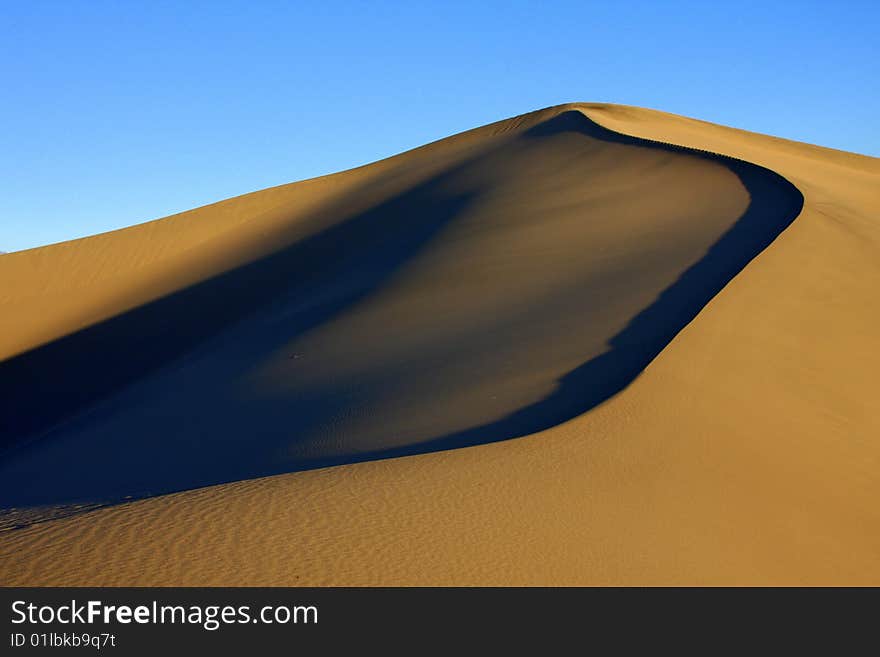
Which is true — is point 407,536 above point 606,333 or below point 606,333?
below

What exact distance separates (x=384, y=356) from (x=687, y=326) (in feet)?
13.3

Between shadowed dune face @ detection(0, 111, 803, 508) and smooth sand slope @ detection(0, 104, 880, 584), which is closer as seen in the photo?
smooth sand slope @ detection(0, 104, 880, 584)

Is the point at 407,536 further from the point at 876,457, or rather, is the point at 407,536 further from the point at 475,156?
the point at 475,156

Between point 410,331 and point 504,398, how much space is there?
4101mm

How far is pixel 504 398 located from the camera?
921 centimetres

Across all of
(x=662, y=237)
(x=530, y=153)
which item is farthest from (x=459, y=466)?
(x=530, y=153)

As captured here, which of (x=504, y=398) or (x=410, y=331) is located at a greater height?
(x=410, y=331)

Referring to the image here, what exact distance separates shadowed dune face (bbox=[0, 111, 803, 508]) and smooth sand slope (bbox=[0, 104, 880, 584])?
0.23 ft

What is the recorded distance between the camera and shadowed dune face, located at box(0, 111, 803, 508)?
29.9 feet

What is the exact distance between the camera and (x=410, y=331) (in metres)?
13.1

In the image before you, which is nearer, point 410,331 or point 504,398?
point 504,398

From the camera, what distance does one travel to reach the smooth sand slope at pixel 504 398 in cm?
597

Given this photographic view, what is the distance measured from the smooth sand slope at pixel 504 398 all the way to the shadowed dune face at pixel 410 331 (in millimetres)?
71

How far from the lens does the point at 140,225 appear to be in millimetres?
31797
